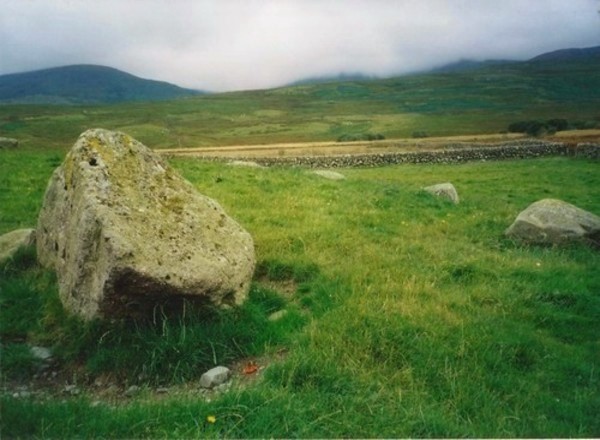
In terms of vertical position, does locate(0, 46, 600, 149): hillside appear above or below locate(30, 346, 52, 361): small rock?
above

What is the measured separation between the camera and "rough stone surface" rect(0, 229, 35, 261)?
10041mm

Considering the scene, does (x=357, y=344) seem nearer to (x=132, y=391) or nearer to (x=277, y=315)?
(x=277, y=315)

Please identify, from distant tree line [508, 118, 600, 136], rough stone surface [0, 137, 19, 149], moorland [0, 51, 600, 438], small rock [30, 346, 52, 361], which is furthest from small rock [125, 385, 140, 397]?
distant tree line [508, 118, 600, 136]

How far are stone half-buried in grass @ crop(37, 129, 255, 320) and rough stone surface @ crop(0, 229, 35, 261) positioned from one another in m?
0.86

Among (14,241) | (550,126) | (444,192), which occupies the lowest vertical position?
(444,192)

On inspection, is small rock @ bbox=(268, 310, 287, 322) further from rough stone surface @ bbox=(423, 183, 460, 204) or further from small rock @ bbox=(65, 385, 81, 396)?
rough stone surface @ bbox=(423, 183, 460, 204)

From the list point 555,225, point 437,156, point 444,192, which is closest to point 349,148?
point 437,156

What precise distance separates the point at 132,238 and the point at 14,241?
15.0 feet

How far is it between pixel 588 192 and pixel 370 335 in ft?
80.5

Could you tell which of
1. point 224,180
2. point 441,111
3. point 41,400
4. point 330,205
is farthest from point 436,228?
point 441,111

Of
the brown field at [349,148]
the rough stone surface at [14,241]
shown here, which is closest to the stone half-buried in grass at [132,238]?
the rough stone surface at [14,241]

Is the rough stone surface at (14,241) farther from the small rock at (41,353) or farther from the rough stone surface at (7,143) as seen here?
the rough stone surface at (7,143)

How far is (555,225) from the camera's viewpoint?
12.5m

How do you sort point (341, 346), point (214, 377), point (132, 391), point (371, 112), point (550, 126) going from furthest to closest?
point (371, 112), point (550, 126), point (341, 346), point (214, 377), point (132, 391)
